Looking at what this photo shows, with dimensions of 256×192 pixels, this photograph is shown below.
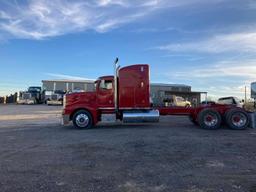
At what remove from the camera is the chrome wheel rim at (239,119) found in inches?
615

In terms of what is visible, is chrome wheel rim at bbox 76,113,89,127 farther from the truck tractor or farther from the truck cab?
the truck tractor

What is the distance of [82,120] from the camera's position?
1606 cm

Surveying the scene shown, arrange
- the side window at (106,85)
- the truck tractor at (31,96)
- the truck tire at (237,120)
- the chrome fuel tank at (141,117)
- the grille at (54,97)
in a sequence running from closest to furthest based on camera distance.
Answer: the truck tire at (237,120) < the chrome fuel tank at (141,117) < the side window at (106,85) < the grille at (54,97) < the truck tractor at (31,96)

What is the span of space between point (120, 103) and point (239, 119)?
6080mm

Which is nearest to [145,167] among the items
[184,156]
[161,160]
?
[161,160]

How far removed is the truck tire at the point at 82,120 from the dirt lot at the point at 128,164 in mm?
4347

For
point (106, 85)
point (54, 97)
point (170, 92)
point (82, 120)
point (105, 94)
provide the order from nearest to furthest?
point (82, 120)
point (105, 94)
point (106, 85)
point (54, 97)
point (170, 92)

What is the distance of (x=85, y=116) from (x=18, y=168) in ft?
29.2

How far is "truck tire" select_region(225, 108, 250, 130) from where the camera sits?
51.1ft

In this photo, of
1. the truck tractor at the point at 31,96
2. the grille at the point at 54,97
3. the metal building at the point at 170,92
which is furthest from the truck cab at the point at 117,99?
the truck tractor at the point at 31,96

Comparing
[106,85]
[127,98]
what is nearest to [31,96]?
[106,85]

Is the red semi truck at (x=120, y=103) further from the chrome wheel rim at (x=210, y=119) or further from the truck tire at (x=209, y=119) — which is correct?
the chrome wheel rim at (x=210, y=119)

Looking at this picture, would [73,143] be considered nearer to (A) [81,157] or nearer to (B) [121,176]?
(A) [81,157]

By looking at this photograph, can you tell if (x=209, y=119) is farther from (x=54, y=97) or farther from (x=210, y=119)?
(x=54, y=97)
